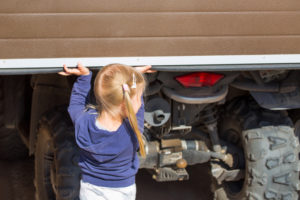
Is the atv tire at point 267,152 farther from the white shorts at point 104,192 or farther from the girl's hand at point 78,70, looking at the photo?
the girl's hand at point 78,70

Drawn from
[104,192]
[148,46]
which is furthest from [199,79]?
[104,192]

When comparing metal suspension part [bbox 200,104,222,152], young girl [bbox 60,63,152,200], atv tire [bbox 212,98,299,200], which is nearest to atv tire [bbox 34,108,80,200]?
young girl [bbox 60,63,152,200]

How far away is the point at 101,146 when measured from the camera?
2.35m

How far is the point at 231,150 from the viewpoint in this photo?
351cm

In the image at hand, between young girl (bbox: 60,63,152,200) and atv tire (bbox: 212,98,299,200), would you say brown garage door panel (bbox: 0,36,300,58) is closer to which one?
young girl (bbox: 60,63,152,200)

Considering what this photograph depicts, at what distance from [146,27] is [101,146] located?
677 mm

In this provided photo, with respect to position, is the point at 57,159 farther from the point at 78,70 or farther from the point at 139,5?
the point at 139,5

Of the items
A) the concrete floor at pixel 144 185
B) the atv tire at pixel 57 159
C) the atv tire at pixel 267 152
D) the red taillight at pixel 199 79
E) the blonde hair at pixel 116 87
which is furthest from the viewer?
the concrete floor at pixel 144 185

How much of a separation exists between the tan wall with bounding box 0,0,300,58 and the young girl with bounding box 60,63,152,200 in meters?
0.15

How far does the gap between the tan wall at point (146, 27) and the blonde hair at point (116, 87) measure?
198 millimetres

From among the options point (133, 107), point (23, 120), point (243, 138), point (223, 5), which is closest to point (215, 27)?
point (223, 5)

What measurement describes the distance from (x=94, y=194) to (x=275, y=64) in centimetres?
129

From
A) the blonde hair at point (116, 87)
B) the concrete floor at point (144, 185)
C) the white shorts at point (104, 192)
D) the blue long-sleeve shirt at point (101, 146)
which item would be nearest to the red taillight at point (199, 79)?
the blue long-sleeve shirt at point (101, 146)

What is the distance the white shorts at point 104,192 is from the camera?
8.30ft
